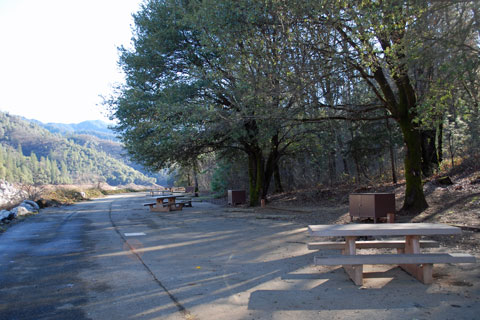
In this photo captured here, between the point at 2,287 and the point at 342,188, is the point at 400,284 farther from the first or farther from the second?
the point at 342,188

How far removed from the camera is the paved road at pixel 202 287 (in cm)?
430

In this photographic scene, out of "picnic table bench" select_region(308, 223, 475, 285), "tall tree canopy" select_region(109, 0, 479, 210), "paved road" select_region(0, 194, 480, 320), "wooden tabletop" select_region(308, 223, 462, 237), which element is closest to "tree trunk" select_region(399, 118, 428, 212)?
"tall tree canopy" select_region(109, 0, 479, 210)

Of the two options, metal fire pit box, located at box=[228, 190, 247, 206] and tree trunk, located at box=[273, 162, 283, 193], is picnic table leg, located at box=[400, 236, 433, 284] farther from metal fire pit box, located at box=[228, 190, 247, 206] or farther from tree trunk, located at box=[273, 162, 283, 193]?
tree trunk, located at box=[273, 162, 283, 193]

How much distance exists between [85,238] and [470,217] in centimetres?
1006

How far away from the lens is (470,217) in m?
9.07

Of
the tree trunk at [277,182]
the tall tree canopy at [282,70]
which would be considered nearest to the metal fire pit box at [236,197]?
the tall tree canopy at [282,70]

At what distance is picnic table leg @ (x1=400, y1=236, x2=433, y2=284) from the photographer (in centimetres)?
505

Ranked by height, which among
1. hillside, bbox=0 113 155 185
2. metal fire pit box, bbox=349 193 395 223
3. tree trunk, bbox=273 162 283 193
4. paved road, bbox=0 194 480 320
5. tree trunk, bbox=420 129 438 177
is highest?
hillside, bbox=0 113 155 185

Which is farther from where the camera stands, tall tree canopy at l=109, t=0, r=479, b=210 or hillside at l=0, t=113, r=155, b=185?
hillside at l=0, t=113, r=155, b=185

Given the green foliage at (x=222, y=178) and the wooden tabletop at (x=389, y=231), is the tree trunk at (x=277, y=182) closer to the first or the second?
the green foliage at (x=222, y=178)

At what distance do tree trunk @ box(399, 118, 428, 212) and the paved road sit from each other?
4050 mm

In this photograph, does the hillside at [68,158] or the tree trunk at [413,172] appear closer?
the tree trunk at [413,172]

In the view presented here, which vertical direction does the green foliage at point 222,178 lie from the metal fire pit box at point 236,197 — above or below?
above

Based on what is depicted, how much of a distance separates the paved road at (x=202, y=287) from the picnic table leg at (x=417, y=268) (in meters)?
0.13
